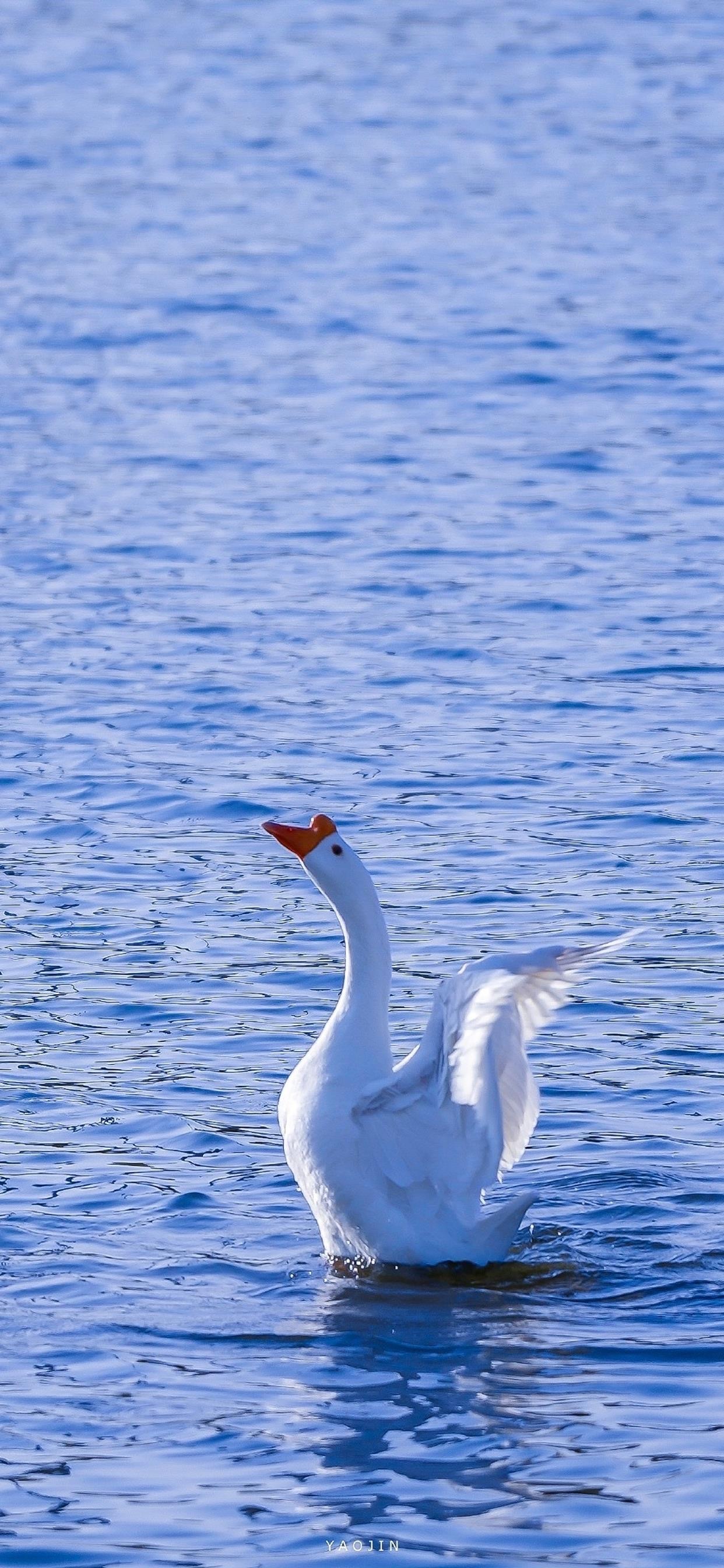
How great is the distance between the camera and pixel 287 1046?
1008cm

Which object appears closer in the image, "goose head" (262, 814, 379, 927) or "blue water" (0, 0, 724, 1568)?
"blue water" (0, 0, 724, 1568)

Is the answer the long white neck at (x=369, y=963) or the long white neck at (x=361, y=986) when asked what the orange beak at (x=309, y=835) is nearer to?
the long white neck at (x=361, y=986)

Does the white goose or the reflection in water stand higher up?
the white goose

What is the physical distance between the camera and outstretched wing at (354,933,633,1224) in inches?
304

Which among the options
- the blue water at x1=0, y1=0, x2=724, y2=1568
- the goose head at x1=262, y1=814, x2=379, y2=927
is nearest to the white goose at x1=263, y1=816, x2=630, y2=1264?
the goose head at x1=262, y1=814, x2=379, y2=927

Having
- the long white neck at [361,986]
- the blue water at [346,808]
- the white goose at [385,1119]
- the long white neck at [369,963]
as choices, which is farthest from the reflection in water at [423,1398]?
the long white neck at [369,963]

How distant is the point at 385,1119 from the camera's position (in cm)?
855

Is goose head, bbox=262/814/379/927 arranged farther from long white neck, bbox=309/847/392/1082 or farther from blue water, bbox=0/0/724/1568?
blue water, bbox=0/0/724/1568

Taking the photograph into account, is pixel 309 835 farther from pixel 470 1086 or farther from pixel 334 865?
pixel 470 1086

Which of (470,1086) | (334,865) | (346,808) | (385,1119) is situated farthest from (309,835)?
(346,808)

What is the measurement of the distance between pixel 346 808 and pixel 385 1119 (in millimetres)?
3948

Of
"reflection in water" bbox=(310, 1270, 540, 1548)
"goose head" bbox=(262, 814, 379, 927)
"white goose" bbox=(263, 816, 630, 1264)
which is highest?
"goose head" bbox=(262, 814, 379, 927)

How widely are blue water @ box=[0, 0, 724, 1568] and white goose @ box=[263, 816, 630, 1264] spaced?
0.57ft

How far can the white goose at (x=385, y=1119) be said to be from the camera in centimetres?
823
